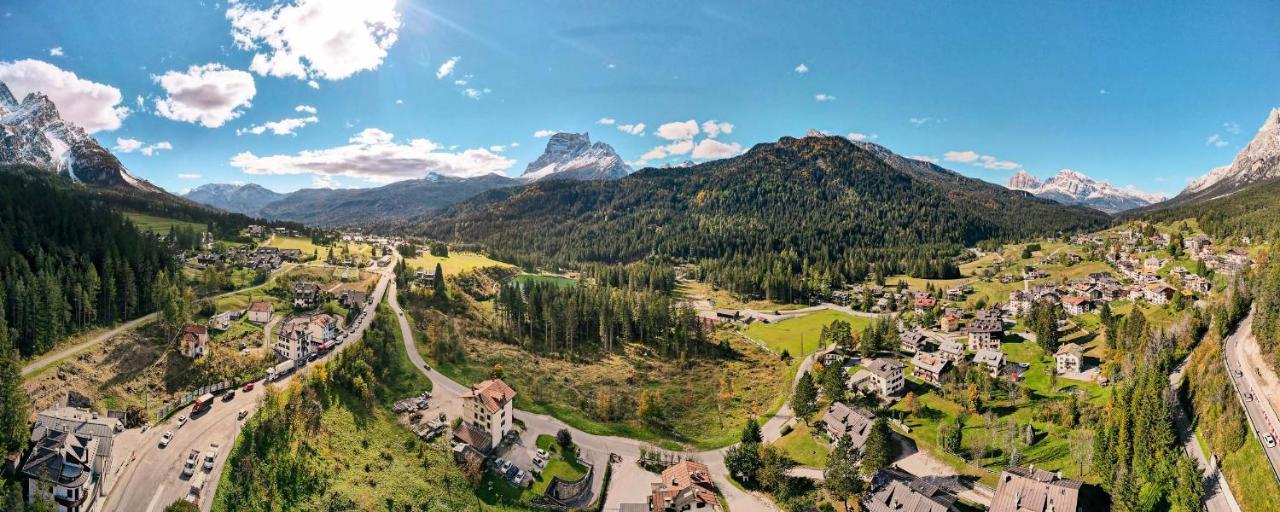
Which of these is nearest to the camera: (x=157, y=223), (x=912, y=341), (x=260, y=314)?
(x=260, y=314)

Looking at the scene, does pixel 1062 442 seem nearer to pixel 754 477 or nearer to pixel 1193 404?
pixel 1193 404

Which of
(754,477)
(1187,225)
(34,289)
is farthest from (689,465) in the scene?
(1187,225)

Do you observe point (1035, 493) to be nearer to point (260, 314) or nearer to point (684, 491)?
point (684, 491)

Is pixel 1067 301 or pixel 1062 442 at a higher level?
pixel 1067 301

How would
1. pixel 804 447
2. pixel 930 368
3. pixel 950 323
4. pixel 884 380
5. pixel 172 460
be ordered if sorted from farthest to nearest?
pixel 950 323
pixel 930 368
pixel 884 380
pixel 804 447
pixel 172 460

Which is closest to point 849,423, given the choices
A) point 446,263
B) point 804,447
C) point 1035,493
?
point 804,447

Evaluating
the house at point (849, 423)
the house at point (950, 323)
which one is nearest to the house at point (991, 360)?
the house at point (849, 423)

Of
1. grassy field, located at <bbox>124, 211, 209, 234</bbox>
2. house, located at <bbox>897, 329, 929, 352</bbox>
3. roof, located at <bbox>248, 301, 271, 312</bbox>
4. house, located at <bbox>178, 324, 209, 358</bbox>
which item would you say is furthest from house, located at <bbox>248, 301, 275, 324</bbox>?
house, located at <bbox>897, 329, 929, 352</bbox>
